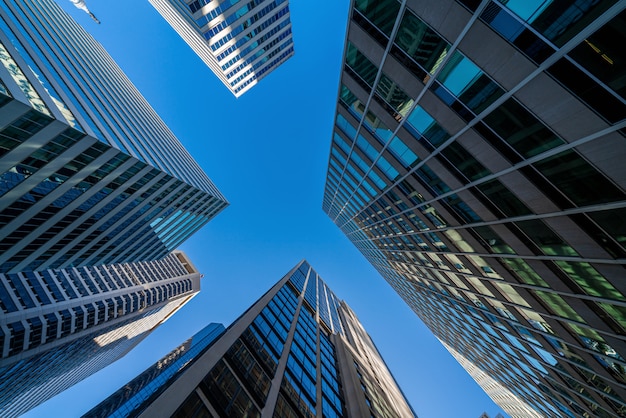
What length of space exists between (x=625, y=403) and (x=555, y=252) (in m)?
14.1

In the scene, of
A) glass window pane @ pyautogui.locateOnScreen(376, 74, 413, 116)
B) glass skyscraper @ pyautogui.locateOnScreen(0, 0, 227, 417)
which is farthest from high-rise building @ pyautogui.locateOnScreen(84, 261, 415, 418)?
glass skyscraper @ pyautogui.locateOnScreen(0, 0, 227, 417)

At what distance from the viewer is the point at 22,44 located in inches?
907

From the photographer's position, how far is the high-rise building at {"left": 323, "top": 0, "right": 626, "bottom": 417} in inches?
309

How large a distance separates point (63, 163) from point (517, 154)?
121 ft

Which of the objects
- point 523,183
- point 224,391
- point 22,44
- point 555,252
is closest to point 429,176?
point 523,183

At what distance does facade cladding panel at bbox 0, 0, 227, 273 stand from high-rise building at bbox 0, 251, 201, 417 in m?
32.0

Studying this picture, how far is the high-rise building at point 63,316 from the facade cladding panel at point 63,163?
31968 mm

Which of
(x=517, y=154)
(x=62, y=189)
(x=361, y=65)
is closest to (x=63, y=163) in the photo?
(x=62, y=189)

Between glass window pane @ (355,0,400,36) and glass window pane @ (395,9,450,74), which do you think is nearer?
glass window pane @ (395,9,450,74)

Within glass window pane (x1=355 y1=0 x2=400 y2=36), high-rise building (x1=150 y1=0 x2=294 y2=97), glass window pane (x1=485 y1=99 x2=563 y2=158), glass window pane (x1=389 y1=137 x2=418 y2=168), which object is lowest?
glass window pane (x1=485 y1=99 x2=563 y2=158)

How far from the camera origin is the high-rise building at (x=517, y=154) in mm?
7848

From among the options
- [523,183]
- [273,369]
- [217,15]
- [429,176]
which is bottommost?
[273,369]

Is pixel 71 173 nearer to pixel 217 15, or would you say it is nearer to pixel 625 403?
pixel 217 15

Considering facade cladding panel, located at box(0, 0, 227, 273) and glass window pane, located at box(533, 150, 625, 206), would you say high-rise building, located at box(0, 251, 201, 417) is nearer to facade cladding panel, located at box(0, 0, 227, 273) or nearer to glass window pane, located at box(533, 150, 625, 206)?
facade cladding panel, located at box(0, 0, 227, 273)
